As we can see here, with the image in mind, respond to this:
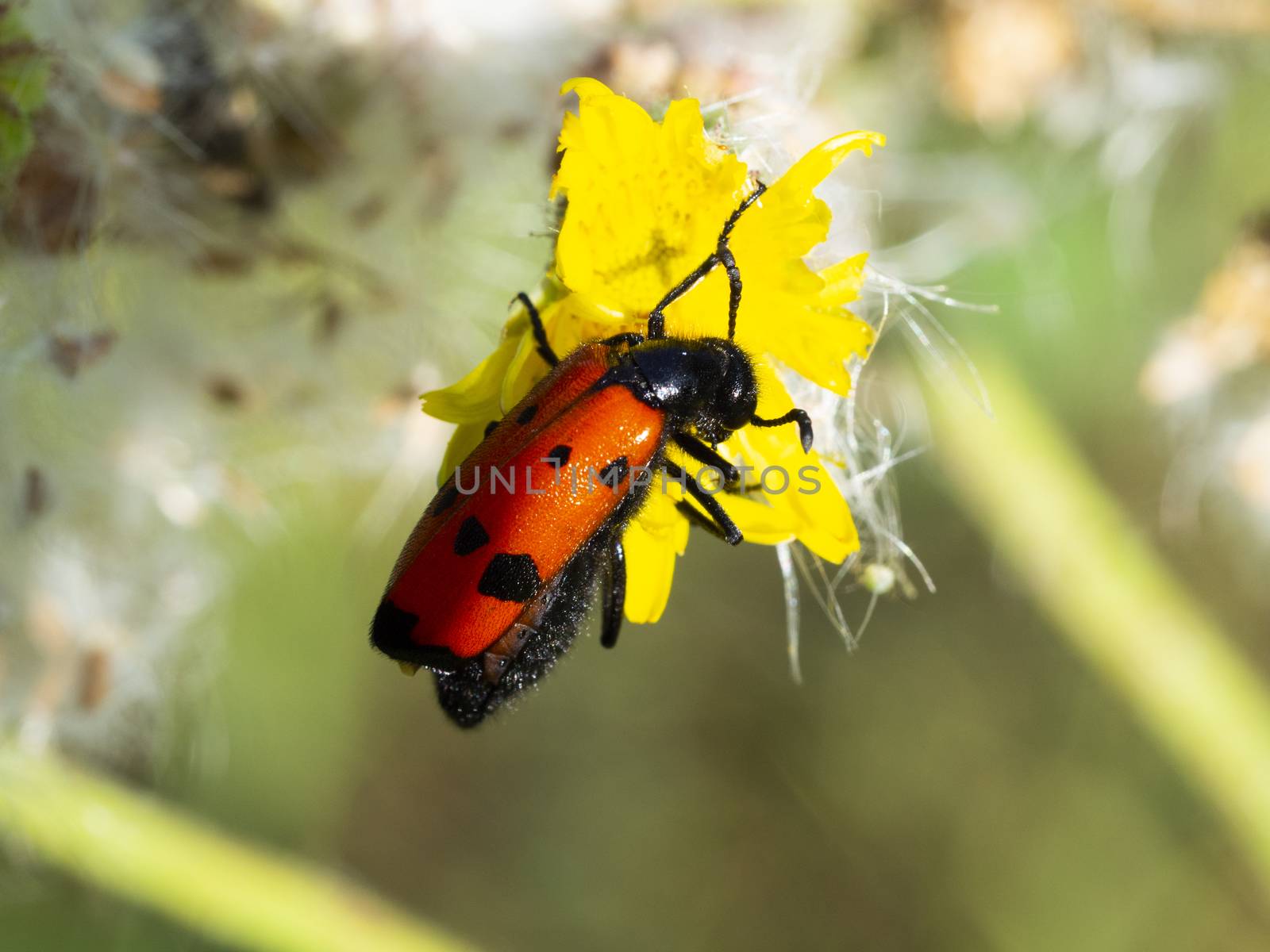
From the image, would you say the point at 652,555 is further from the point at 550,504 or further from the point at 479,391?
the point at 479,391

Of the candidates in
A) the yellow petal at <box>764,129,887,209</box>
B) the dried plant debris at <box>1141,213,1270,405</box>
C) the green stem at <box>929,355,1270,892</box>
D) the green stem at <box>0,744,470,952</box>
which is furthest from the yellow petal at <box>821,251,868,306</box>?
the green stem at <box>0,744,470,952</box>

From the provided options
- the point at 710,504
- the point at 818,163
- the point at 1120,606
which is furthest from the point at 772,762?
the point at 818,163

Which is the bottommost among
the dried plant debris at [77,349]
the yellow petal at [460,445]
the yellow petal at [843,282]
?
the yellow petal at [843,282]

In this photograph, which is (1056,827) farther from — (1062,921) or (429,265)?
(429,265)

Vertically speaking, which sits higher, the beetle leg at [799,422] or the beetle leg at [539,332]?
the beetle leg at [539,332]

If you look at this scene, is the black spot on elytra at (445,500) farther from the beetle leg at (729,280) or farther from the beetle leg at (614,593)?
the beetle leg at (729,280)

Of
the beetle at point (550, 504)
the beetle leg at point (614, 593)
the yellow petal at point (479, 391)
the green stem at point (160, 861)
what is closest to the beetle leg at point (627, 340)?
the beetle at point (550, 504)

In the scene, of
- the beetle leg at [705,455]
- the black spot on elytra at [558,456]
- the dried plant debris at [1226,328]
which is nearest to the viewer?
the black spot on elytra at [558,456]

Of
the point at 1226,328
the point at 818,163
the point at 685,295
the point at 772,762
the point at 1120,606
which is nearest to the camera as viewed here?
the point at 818,163
